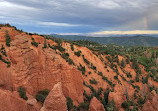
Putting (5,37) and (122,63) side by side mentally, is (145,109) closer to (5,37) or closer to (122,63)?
(122,63)

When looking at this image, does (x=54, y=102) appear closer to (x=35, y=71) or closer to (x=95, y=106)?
(x=35, y=71)

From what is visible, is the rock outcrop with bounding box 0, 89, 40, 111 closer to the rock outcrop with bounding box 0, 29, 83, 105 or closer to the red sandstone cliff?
the red sandstone cliff

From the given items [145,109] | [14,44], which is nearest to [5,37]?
[14,44]

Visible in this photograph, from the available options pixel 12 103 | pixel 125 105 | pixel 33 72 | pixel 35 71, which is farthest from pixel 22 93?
pixel 125 105

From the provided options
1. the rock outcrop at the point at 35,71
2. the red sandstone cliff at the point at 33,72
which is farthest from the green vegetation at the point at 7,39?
the rock outcrop at the point at 35,71

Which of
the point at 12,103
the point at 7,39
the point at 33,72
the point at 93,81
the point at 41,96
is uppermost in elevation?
the point at 7,39

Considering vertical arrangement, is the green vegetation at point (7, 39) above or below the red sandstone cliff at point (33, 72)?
above

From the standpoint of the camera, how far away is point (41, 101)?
1678 centimetres

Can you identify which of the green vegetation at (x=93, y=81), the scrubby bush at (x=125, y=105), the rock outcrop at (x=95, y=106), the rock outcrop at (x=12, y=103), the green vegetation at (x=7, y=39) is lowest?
the scrubby bush at (x=125, y=105)

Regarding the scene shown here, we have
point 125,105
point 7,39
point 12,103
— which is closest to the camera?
point 12,103

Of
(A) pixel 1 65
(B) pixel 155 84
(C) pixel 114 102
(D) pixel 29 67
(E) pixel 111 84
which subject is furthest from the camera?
(B) pixel 155 84

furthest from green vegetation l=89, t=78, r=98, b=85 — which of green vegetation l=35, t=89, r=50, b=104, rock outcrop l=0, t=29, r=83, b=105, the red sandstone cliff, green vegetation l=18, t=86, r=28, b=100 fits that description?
green vegetation l=18, t=86, r=28, b=100

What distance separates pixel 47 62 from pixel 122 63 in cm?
3113

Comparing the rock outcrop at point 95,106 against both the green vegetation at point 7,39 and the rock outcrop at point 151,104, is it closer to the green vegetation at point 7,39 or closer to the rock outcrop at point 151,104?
the rock outcrop at point 151,104
